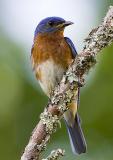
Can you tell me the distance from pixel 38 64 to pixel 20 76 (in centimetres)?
129

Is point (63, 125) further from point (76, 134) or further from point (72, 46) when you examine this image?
point (72, 46)

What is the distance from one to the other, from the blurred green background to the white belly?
29.2 inches

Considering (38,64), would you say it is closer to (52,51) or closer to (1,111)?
(52,51)

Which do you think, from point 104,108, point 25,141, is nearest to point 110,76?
point 104,108

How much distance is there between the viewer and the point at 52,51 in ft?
21.0

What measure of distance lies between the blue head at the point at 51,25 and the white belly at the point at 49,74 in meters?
0.58

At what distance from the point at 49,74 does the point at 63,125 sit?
1.33m

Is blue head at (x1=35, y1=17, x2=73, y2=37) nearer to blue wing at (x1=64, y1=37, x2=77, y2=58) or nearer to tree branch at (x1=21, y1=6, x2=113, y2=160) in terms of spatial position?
blue wing at (x1=64, y1=37, x2=77, y2=58)

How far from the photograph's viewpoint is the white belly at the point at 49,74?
623 centimetres

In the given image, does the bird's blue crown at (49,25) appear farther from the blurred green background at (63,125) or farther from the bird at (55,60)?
the blurred green background at (63,125)

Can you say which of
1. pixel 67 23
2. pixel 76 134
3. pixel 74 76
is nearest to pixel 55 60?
pixel 67 23

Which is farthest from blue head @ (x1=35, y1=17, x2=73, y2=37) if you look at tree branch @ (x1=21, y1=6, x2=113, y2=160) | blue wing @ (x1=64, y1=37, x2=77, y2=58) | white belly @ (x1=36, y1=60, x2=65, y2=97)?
tree branch @ (x1=21, y1=6, x2=113, y2=160)

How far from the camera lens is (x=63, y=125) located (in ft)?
24.7

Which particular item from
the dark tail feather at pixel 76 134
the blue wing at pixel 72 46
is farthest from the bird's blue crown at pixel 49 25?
the dark tail feather at pixel 76 134
